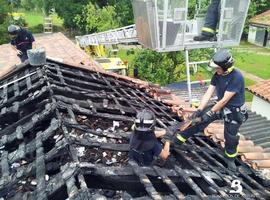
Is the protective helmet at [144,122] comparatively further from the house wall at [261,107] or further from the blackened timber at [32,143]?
the house wall at [261,107]

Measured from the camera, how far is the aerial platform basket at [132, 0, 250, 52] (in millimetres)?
13289

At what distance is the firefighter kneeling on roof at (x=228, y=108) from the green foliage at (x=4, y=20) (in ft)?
99.7

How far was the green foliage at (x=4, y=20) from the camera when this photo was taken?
33031mm

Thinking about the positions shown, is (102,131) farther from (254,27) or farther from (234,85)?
(254,27)

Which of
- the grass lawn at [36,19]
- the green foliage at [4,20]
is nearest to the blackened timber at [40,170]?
the green foliage at [4,20]

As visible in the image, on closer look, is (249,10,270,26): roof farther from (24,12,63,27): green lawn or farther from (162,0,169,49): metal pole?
(162,0,169,49): metal pole

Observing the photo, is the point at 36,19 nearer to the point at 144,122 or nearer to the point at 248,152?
the point at 248,152

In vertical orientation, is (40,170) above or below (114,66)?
above

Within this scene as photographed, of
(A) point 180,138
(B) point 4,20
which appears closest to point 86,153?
(A) point 180,138

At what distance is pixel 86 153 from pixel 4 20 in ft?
107

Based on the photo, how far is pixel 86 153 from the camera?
15.8ft

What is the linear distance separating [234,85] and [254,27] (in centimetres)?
3911

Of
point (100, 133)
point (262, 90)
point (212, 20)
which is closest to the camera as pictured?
point (100, 133)

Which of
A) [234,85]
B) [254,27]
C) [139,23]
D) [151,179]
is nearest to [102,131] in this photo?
[151,179]
